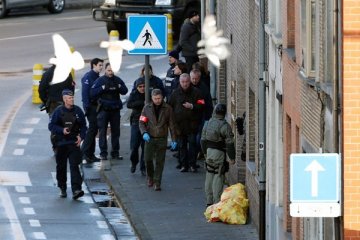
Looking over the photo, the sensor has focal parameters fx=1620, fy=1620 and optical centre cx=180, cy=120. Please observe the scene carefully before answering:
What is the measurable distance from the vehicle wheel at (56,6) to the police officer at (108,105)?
21.5 meters

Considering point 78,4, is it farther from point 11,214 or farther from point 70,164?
point 11,214

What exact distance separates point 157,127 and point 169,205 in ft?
4.87

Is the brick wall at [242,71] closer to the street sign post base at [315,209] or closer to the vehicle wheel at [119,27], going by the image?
the street sign post base at [315,209]

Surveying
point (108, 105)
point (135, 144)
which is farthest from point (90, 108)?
point (135, 144)

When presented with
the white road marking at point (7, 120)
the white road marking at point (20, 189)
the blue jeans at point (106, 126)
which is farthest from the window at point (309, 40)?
the white road marking at point (7, 120)

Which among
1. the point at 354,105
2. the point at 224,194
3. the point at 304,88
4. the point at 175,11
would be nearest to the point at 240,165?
the point at 224,194

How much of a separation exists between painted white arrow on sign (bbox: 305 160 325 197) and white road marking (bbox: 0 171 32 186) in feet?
44.3

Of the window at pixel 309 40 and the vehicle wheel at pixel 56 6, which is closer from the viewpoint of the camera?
the window at pixel 309 40

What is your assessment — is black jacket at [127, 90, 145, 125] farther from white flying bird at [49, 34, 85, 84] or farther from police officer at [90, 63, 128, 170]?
white flying bird at [49, 34, 85, 84]

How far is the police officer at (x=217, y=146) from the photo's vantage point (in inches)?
945

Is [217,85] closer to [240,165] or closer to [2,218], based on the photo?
[240,165]

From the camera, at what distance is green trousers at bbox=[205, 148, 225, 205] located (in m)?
24.3

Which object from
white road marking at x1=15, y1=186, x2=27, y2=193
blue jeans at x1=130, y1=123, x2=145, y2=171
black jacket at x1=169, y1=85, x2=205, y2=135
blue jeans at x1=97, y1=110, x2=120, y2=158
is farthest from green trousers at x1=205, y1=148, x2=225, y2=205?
blue jeans at x1=97, y1=110, x2=120, y2=158

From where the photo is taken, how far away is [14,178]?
2778cm
